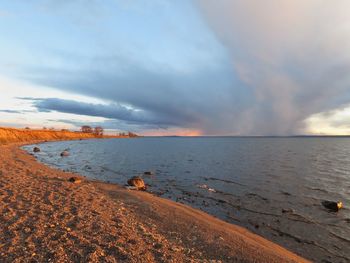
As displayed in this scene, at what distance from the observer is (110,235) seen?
10.1 m

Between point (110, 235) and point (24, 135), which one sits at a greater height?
point (110, 235)

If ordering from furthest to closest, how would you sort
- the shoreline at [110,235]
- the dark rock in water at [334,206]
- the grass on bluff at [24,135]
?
the grass on bluff at [24,135], the dark rock in water at [334,206], the shoreline at [110,235]

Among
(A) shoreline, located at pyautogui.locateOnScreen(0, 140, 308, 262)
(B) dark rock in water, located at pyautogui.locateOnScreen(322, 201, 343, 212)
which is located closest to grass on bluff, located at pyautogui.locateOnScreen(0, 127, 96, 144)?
(A) shoreline, located at pyautogui.locateOnScreen(0, 140, 308, 262)

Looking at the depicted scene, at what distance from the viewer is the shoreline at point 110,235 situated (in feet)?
27.3

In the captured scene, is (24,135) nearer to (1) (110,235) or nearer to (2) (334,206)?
(1) (110,235)

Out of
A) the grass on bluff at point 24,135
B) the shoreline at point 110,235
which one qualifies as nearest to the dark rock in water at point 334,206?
the shoreline at point 110,235

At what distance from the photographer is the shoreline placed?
328 inches

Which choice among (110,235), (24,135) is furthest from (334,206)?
(24,135)

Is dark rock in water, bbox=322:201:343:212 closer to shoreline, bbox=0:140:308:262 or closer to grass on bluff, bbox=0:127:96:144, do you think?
shoreline, bbox=0:140:308:262

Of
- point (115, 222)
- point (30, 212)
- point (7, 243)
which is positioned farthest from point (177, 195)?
point (7, 243)

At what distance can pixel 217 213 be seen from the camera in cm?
1859

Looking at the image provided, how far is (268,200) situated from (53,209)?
19.5m

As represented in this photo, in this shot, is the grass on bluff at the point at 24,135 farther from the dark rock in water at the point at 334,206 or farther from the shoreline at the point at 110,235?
the dark rock in water at the point at 334,206

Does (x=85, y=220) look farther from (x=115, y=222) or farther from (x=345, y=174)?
(x=345, y=174)
